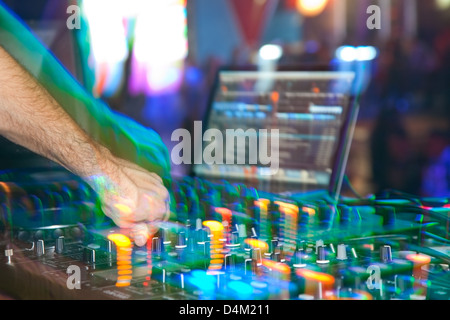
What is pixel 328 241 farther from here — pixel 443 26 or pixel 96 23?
pixel 443 26

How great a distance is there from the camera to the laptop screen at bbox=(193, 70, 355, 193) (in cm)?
140

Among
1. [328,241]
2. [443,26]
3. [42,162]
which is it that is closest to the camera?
[328,241]

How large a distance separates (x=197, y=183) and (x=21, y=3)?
23.9 inches

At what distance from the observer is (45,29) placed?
154 cm

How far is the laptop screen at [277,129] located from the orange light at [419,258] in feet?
1.53

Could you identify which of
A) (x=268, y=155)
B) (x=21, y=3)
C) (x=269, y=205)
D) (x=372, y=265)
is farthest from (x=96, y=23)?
(x=372, y=265)

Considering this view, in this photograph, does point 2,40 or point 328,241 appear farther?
point 2,40

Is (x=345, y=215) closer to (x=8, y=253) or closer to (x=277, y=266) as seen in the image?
(x=277, y=266)

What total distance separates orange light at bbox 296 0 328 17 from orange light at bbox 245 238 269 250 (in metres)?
7.00

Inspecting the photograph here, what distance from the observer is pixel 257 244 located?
969 millimetres

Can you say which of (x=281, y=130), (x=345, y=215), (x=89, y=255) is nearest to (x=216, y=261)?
(x=89, y=255)

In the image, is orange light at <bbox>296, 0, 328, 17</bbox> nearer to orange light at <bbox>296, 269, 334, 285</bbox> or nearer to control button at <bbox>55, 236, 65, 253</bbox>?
control button at <bbox>55, 236, 65, 253</bbox>

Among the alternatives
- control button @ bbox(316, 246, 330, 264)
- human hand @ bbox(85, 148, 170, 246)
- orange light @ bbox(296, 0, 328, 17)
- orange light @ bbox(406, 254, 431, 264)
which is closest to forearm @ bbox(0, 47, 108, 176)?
human hand @ bbox(85, 148, 170, 246)

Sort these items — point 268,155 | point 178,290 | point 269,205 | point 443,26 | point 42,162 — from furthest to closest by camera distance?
1. point 443,26
2. point 268,155
3. point 42,162
4. point 269,205
5. point 178,290
